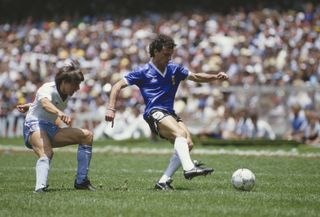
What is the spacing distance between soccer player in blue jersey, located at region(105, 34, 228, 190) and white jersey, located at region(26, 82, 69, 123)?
79 centimetres

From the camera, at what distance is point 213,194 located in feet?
33.4

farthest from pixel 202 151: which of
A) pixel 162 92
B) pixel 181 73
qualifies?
pixel 162 92

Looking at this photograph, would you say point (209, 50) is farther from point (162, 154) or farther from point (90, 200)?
point (90, 200)

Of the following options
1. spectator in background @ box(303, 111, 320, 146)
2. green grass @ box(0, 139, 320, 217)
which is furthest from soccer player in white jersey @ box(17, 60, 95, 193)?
spectator in background @ box(303, 111, 320, 146)

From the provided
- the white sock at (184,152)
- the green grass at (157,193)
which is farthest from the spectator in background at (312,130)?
the white sock at (184,152)

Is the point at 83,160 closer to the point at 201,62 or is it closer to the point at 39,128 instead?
the point at 39,128

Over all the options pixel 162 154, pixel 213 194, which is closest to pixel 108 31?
pixel 162 154

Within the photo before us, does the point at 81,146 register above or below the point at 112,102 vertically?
below

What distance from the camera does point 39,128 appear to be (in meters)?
10.9

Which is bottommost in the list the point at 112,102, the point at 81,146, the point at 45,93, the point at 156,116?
the point at 81,146

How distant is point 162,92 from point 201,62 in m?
18.2

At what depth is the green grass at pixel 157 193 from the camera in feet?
28.2

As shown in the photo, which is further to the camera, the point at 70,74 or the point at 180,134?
the point at 180,134

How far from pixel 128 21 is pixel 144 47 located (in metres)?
4.00
